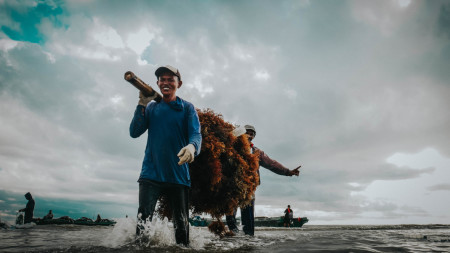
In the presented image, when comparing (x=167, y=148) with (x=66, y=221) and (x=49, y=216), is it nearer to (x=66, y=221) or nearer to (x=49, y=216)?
(x=66, y=221)

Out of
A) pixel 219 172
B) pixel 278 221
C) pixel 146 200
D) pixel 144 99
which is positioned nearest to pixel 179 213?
pixel 146 200

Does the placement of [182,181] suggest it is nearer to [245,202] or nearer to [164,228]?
[164,228]

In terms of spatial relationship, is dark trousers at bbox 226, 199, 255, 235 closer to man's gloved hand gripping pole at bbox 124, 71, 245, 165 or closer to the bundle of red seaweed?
the bundle of red seaweed

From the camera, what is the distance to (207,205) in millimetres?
4242

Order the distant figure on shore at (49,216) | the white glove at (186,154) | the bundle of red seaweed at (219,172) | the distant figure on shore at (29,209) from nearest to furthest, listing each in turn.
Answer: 1. the white glove at (186,154)
2. the bundle of red seaweed at (219,172)
3. the distant figure on shore at (29,209)
4. the distant figure on shore at (49,216)

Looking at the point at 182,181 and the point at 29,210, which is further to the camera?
the point at 29,210

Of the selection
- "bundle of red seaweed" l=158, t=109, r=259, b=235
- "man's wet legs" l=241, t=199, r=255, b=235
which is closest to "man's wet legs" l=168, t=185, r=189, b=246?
"bundle of red seaweed" l=158, t=109, r=259, b=235

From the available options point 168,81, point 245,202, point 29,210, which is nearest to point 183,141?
point 168,81

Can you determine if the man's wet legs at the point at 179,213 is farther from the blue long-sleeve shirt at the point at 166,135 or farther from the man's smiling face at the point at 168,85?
the man's smiling face at the point at 168,85

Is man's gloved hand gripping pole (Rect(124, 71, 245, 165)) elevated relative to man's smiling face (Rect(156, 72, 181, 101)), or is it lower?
lower

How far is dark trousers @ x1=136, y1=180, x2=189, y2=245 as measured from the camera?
3.19 metres

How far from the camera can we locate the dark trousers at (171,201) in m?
3.19

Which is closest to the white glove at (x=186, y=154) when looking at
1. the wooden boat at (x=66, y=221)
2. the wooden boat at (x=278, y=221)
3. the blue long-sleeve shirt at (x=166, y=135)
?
the blue long-sleeve shirt at (x=166, y=135)

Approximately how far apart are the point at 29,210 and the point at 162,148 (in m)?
14.4
